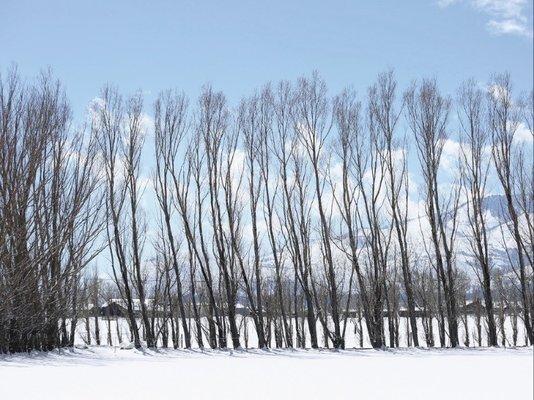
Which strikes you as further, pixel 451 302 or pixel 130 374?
pixel 451 302

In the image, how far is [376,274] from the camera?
1672cm

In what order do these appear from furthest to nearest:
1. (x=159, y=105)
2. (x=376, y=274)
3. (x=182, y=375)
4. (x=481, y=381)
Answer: (x=159, y=105), (x=376, y=274), (x=182, y=375), (x=481, y=381)

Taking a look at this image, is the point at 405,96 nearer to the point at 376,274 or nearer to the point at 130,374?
the point at 376,274

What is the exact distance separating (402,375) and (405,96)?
39.9 ft

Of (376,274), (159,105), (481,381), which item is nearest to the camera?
(481,381)

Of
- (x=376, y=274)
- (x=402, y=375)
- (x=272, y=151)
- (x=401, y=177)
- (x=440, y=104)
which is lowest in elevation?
(x=402, y=375)

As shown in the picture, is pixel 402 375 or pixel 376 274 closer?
pixel 402 375

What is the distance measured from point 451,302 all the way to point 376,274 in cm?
286

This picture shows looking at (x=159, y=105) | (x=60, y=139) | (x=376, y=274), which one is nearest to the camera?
(x=60, y=139)

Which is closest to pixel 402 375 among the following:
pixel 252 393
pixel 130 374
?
pixel 252 393

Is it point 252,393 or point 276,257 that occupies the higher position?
point 276,257

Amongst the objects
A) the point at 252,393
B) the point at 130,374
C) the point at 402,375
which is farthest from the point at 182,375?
the point at 402,375

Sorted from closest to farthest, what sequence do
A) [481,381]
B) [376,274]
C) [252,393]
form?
1. [252,393]
2. [481,381]
3. [376,274]

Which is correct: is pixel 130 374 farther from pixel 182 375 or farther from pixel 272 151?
pixel 272 151
